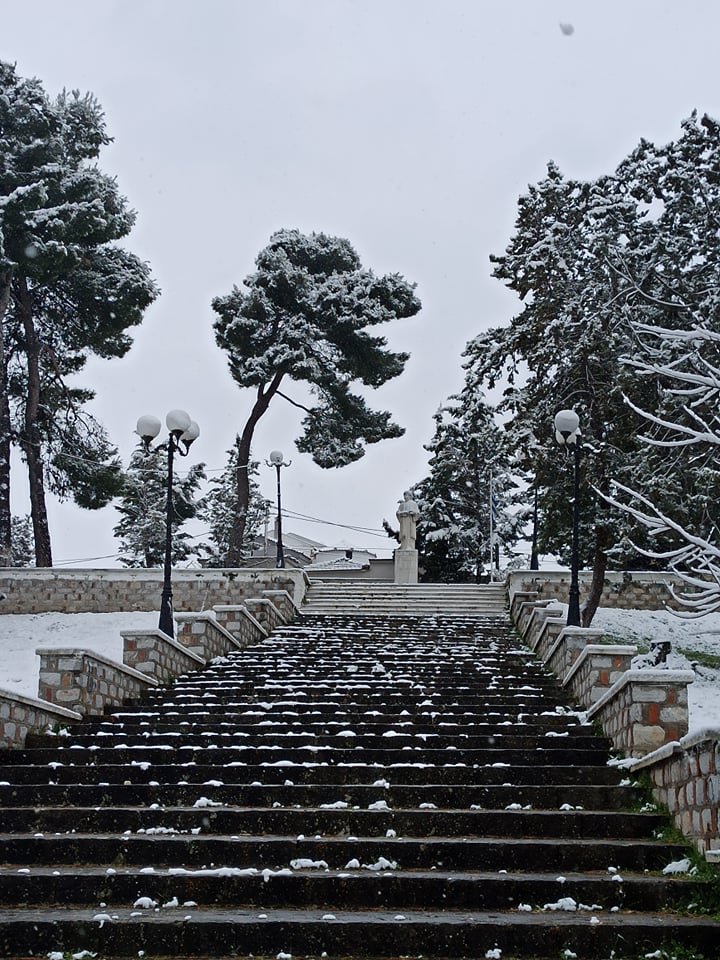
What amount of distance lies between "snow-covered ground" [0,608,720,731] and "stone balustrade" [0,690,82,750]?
22.3 feet

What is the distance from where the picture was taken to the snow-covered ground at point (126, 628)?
54.3 ft

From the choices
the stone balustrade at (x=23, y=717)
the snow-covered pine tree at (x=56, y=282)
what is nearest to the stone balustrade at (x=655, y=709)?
the stone balustrade at (x=23, y=717)

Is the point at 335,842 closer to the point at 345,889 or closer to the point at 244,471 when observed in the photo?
the point at 345,889

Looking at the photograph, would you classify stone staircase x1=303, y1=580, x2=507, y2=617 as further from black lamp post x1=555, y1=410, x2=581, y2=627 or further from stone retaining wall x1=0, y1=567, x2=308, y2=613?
black lamp post x1=555, y1=410, x2=581, y2=627

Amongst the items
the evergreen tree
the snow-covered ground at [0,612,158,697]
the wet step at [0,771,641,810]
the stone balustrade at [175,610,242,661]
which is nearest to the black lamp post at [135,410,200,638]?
the stone balustrade at [175,610,242,661]

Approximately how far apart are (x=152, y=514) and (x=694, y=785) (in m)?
32.2

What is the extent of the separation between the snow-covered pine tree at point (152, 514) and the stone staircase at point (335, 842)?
89.9 ft

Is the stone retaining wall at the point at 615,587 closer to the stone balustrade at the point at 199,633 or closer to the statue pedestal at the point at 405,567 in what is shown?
the statue pedestal at the point at 405,567

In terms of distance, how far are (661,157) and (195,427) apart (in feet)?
38.4

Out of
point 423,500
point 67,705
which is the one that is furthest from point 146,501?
point 67,705

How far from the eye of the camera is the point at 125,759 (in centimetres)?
778

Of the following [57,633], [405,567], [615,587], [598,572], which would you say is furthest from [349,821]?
[405,567]

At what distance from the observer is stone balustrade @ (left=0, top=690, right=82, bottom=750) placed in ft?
26.0

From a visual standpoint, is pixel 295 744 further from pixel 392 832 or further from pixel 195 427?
pixel 195 427
